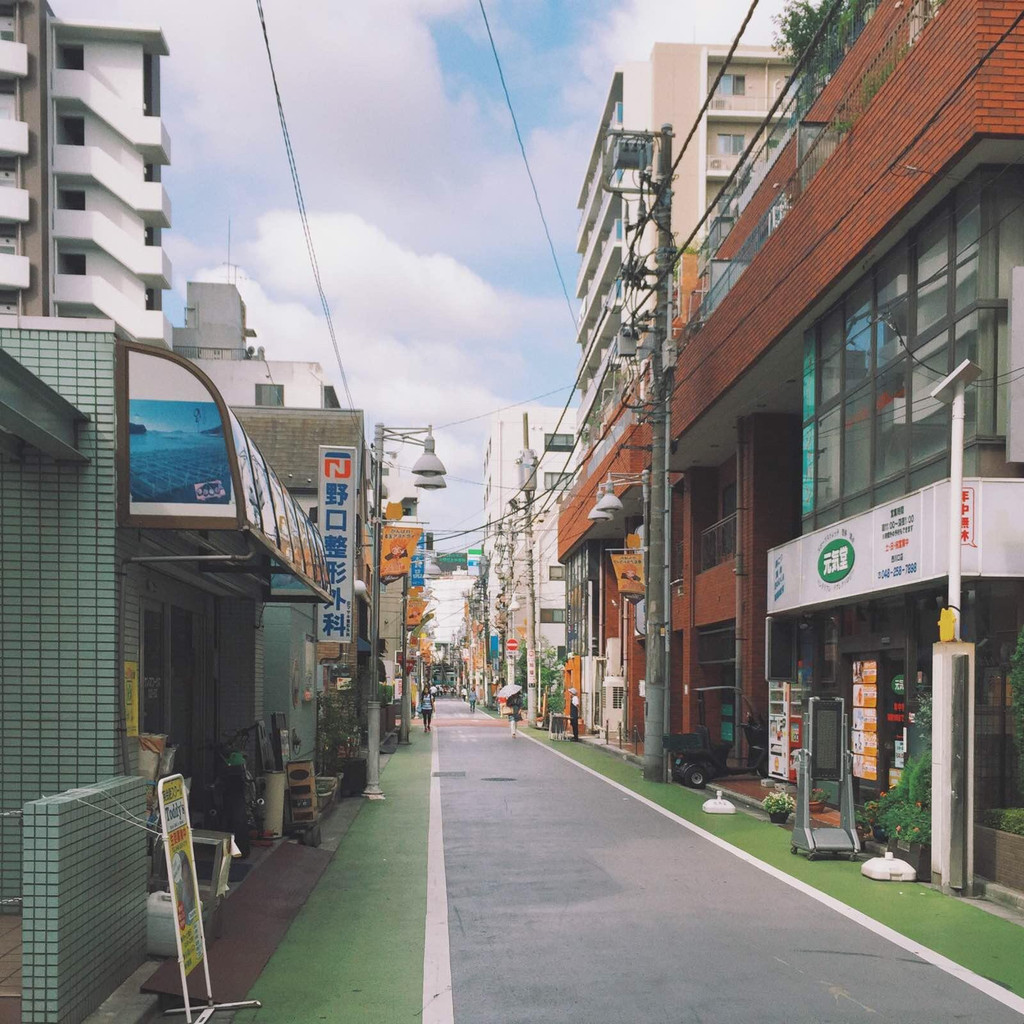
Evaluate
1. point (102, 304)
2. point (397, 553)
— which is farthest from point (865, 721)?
point (102, 304)

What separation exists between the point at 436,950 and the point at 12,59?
47419mm

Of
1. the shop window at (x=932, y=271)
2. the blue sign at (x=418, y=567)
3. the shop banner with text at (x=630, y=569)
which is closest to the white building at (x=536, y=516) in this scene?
the blue sign at (x=418, y=567)

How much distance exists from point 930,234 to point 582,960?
10.4 m

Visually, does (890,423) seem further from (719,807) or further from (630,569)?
(630,569)

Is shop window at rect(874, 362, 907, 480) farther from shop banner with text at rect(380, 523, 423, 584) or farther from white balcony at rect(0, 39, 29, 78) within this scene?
white balcony at rect(0, 39, 29, 78)

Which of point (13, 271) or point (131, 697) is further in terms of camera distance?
point (13, 271)

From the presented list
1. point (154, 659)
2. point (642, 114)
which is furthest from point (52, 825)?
point (642, 114)

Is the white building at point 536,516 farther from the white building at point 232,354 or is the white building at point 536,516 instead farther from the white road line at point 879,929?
the white road line at point 879,929

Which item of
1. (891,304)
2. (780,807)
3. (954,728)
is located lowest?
(780,807)

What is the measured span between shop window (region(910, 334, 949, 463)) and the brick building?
0.11ft

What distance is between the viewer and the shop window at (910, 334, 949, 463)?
575 inches

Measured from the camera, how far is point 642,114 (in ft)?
196

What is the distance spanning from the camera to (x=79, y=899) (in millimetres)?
6547

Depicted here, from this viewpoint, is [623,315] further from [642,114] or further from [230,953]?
[230,953]
